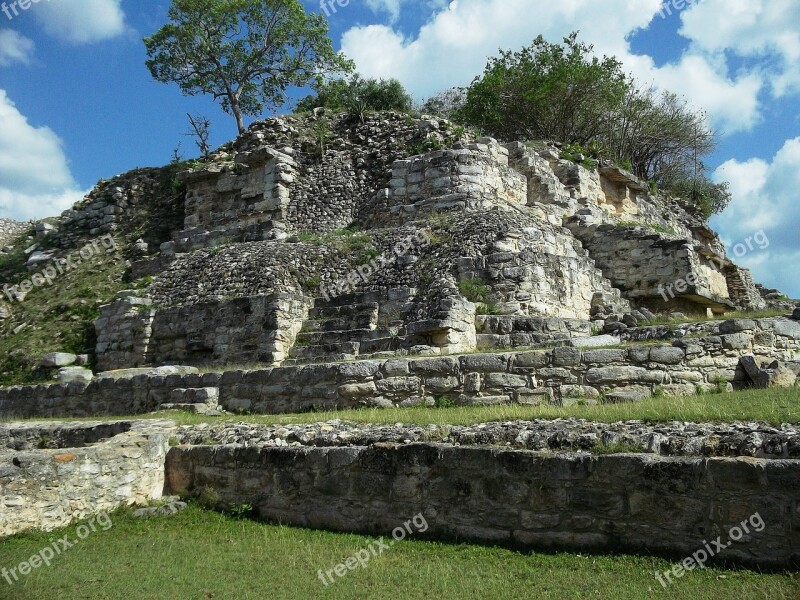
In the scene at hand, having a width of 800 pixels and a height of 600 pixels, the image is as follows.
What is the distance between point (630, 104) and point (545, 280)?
18.5 meters

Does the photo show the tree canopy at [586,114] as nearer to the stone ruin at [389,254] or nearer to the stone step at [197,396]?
the stone ruin at [389,254]

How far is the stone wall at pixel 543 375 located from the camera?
937 centimetres

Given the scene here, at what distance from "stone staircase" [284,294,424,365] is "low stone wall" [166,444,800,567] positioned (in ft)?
15.9

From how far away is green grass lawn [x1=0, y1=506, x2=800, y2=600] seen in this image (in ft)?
16.3

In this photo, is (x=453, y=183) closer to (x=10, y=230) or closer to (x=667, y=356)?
(x=667, y=356)

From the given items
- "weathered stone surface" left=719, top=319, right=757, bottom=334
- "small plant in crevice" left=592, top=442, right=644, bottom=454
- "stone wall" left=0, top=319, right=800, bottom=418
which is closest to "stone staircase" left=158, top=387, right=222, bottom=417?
"stone wall" left=0, top=319, right=800, bottom=418

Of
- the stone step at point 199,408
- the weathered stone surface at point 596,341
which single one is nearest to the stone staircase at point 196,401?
the stone step at point 199,408

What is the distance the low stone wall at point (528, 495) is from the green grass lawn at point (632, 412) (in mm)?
1143

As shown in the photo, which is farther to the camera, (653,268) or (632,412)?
(653,268)

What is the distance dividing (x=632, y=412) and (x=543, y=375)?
2625 millimetres

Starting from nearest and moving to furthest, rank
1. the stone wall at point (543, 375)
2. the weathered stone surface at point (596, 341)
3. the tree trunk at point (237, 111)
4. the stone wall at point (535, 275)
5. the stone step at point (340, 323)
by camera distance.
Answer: the stone wall at point (543, 375), the weathered stone surface at point (596, 341), the stone wall at point (535, 275), the stone step at point (340, 323), the tree trunk at point (237, 111)

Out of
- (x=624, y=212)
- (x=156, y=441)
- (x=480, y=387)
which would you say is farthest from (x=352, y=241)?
(x=624, y=212)

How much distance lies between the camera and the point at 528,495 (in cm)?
601

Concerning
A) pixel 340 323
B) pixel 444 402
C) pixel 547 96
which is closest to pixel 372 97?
pixel 547 96
